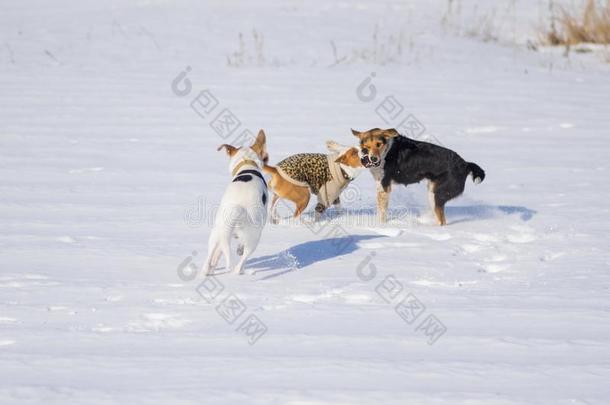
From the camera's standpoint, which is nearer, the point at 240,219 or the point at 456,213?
the point at 240,219

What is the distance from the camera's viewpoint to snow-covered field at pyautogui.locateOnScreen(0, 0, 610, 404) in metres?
3.99

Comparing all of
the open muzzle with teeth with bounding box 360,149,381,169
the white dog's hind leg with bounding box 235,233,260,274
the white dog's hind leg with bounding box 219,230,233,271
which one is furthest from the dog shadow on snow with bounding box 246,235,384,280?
the open muzzle with teeth with bounding box 360,149,381,169

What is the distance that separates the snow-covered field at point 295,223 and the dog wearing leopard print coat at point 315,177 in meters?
0.20

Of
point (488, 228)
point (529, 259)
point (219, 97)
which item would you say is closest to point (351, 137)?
point (219, 97)

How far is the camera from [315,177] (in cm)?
667

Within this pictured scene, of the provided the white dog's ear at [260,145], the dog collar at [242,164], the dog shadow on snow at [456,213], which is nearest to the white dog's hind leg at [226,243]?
the dog collar at [242,164]

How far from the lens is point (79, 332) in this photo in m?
4.43

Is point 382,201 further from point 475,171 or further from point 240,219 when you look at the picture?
point 240,219

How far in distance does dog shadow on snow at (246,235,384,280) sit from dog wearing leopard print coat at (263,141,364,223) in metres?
0.43

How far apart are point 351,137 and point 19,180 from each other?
10.0ft

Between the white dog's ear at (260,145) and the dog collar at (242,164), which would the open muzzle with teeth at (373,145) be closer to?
the white dog's ear at (260,145)

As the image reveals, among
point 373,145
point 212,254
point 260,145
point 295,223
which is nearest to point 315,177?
point 295,223

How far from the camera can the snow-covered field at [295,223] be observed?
13.1ft

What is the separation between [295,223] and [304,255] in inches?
29.8
